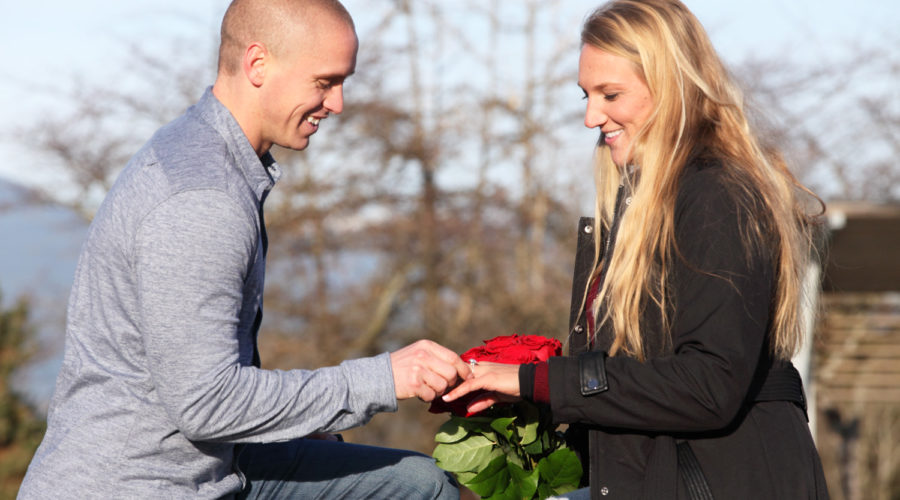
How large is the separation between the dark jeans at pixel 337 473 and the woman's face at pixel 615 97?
1116 millimetres

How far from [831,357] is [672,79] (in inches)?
446

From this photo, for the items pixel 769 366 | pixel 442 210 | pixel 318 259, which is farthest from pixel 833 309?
pixel 769 366

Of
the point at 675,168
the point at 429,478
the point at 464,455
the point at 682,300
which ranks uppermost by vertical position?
the point at 675,168

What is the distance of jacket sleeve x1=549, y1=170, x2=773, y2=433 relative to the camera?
234cm

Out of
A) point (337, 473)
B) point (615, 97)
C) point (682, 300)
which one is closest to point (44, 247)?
point (337, 473)

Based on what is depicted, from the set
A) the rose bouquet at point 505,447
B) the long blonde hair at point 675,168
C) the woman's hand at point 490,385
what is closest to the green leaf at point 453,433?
the rose bouquet at point 505,447

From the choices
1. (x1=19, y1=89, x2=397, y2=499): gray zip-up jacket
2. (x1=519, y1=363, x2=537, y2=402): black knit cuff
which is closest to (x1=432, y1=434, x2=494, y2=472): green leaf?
(x1=519, y1=363, x2=537, y2=402): black knit cuff

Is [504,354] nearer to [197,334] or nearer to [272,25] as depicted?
[197,334]

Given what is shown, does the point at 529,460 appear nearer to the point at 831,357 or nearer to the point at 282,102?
the point at 282,102

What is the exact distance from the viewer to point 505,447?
2750 mm

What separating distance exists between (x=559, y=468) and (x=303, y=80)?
51.3 inches

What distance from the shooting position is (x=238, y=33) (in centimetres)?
266

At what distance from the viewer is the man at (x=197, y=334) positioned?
2229 millimetres

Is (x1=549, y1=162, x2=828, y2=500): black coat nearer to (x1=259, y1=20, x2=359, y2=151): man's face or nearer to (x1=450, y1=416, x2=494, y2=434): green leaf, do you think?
(x1=450, y1=416, x2=494, y2=434): green leaf
